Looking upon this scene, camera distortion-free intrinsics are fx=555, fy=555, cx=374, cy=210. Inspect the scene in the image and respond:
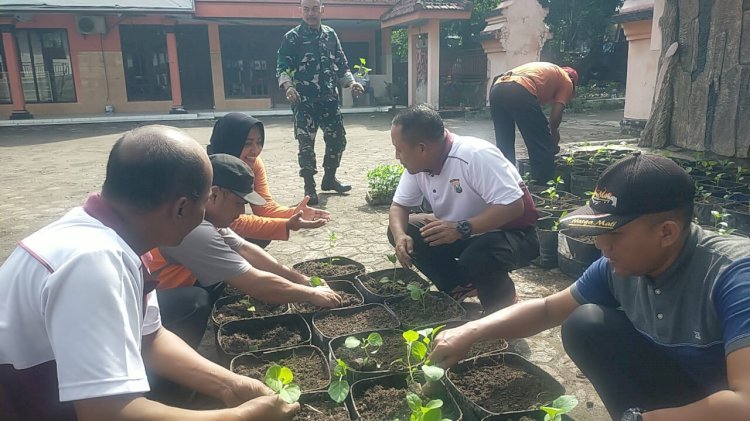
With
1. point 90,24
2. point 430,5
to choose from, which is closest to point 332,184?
point 430,5

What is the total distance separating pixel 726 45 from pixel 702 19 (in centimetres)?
47

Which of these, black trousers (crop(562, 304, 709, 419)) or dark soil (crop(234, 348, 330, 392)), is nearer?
black trousers (crop(562, 304, 709, 419))

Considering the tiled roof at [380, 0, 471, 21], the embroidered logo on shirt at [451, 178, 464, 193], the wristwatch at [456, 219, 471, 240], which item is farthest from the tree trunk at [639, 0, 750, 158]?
the tiled roof at [380, 0, 471, 21]

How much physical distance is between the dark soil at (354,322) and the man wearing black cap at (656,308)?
2.59 feet

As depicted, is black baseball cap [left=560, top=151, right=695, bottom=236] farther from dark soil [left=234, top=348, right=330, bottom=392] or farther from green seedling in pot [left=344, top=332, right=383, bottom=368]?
dark soil [left=234, top=348, right=330, bottom=392]

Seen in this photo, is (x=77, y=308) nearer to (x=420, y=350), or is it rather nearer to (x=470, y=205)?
(x=420, y=350)

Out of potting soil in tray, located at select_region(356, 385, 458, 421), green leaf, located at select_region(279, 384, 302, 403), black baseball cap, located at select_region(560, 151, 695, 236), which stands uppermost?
black baseball cap, located at select_region(560, 151, 695, 236)

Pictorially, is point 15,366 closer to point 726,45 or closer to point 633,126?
point 726,45

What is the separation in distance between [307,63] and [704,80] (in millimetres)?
4251

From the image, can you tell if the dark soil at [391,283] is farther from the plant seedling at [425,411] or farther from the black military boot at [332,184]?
the black military boot at [332,184]

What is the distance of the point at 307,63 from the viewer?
570 centimetres

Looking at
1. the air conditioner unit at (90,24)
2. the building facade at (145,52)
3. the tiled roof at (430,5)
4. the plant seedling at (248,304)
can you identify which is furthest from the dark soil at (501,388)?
the air conditioner unit at (90,24)

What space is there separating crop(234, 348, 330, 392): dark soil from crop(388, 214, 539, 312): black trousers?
92 cm

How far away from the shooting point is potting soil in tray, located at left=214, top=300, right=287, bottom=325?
9.46ft
